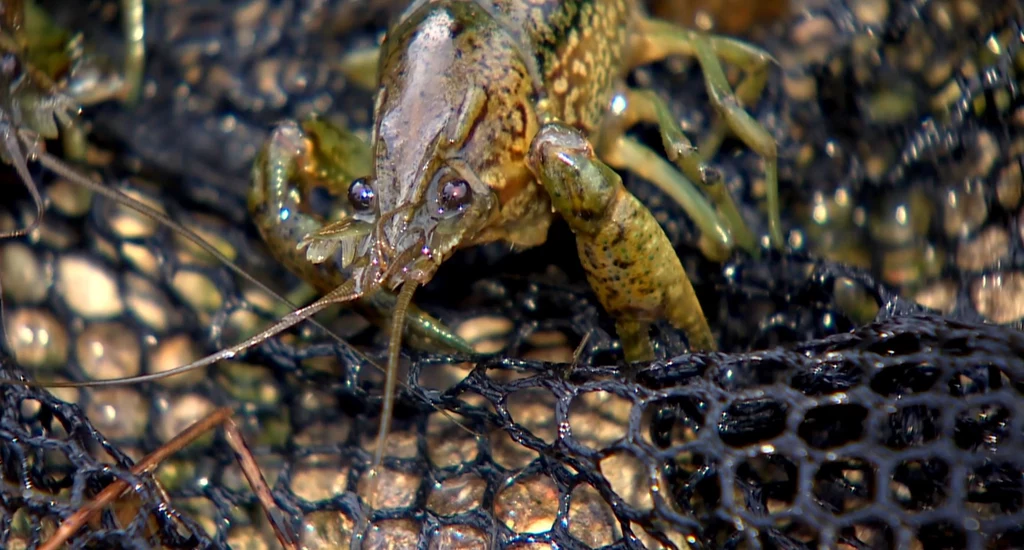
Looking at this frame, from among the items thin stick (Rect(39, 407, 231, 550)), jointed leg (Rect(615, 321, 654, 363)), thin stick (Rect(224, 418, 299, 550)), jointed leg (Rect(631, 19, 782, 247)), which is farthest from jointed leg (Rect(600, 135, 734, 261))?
thin stick (Rect(39, 407, 231, 550))

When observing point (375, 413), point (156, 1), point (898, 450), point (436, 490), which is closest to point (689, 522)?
point (898, 450)

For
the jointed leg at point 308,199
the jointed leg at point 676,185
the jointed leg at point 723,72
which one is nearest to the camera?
the jointed leg at point 308,199

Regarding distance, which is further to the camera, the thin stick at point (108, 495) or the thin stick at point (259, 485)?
the thin stick at point (259, 485)

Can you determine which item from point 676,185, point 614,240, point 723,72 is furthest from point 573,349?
A: point 723,72

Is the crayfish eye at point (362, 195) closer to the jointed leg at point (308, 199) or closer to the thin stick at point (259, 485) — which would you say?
the jointed leg at point (308, 199)

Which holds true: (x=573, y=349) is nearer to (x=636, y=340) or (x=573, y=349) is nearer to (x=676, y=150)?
(x=636, y=340)

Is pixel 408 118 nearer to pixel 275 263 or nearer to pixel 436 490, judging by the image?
pixel 275 263

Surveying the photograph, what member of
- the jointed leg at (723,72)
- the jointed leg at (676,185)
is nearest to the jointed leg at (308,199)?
the jointed leg at (676,185)
